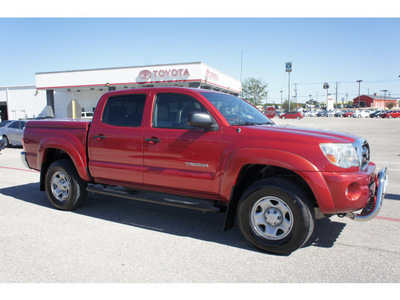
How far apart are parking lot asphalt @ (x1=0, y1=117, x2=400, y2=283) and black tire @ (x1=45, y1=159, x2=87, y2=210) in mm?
178

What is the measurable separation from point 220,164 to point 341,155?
1326 millimetres

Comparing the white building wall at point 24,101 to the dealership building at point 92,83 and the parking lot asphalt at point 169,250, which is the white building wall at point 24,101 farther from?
the parking lot asphalt at point 169,250

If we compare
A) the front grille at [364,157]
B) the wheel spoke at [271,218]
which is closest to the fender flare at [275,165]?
the wheel spoke at [271,218]

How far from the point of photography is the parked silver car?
17.0 m

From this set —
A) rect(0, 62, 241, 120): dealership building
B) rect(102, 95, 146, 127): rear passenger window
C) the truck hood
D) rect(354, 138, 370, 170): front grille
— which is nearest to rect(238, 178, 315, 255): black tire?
the truck hood

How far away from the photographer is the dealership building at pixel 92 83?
34531 millimetres

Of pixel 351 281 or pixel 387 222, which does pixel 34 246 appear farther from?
pixel 387 222

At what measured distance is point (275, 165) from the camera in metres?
3.77

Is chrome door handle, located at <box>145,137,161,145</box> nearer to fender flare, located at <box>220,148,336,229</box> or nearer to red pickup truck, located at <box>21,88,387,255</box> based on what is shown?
red pickup truck, located at <box>21,88,387,255</box>

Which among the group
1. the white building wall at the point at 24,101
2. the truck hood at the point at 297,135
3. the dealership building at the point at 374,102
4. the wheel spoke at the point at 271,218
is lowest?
the wheel spoke at the point at 271,218

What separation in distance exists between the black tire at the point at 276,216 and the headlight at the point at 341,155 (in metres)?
0.49

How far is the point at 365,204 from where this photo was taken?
3.73 meters
